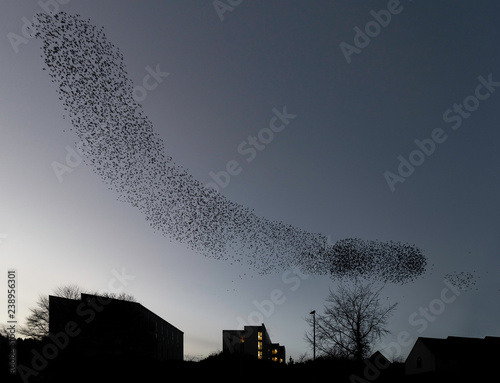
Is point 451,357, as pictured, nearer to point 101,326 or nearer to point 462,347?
point 462,347

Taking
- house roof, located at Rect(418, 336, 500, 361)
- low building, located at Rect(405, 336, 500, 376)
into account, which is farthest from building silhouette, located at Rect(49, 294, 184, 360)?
house roof, located at Rect(418, 336, 500, 361)

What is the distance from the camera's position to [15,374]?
3156 cm

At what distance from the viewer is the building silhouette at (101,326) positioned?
48.8m

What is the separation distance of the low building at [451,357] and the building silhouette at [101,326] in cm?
3576

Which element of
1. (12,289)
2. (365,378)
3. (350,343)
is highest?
(12,289)

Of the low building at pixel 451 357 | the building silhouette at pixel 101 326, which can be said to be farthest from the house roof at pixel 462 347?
the building silhouette at pixel 101 326

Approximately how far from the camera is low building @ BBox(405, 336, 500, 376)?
1795 inches

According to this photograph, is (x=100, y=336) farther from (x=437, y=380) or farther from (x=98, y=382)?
(x=437, y=380)

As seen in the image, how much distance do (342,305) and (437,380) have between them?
1308 centimetres

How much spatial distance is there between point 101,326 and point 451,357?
41882 mm

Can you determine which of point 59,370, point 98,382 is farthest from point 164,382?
point 59,370

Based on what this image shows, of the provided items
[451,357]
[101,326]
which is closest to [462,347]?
[451,357]

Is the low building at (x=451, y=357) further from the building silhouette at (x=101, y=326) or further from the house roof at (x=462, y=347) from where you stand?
the building silhouette at (x=101, y=326)

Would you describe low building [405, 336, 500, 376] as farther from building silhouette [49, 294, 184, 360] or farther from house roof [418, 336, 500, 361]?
building silhouette [49, 294, 184, 360]
